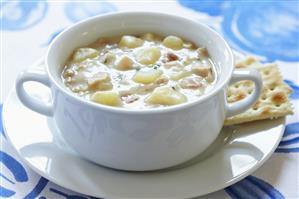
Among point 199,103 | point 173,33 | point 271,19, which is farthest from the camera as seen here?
point 271,19

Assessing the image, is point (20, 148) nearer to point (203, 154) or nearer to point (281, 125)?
point (203, 154)

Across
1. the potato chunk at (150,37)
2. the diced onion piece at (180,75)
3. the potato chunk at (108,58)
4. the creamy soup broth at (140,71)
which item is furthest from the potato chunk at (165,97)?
the potato chunk at (150,37)

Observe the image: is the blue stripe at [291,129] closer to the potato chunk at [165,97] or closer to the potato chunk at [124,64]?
the potato chunk at [165,97]

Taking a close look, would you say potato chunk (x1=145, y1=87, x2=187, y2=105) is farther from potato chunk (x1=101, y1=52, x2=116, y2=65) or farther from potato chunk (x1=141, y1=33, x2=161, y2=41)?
potato chunk (x1=141, y1=33, x2=161, y2=41)

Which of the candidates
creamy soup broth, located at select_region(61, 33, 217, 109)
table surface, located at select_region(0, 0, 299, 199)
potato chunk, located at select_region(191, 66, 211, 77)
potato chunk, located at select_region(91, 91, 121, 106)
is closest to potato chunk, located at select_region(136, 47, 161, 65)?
creamy soup broth, located at select_region(61, 33, 217, 109)

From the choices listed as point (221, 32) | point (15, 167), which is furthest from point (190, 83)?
point (221, 32)

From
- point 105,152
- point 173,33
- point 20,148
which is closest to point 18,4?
point 173,33
